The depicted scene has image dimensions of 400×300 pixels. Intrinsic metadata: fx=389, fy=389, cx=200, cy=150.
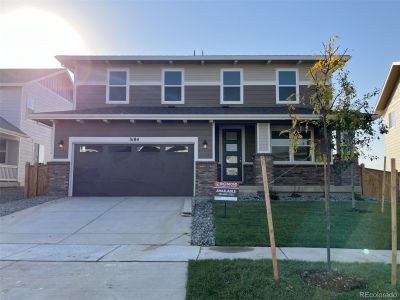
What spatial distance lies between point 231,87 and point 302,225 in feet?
31.3

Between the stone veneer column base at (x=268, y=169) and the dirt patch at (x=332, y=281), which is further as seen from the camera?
the stone veneer column base at (x=268, y=169)

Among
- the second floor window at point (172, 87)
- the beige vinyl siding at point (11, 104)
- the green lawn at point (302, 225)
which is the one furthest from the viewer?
the beige vinyl siding at point (11, 104)

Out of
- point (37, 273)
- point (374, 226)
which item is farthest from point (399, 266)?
point (37, 273)

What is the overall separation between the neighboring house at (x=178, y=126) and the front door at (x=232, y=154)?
45 mm

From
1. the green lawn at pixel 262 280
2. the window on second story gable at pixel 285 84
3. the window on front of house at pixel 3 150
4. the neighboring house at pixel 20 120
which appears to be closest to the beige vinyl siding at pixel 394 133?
the window on second story gable at pixel 285 84

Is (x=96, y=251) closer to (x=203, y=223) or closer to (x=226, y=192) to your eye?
(x=203, y=223)

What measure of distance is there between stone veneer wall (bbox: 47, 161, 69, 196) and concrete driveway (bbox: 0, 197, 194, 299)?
1.95m

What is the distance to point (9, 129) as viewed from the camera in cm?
2123

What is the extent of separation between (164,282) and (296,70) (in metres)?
14.5

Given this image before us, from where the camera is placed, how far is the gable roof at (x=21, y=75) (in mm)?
23375

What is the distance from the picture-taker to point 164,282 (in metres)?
5.83

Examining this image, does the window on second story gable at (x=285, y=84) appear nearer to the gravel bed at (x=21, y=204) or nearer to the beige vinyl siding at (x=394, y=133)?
the beige vinyl siding at (x=394, y=133)

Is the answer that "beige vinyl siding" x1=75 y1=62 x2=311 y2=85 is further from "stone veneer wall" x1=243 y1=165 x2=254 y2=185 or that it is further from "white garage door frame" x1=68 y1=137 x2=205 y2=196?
"stone veneer wall" x1=243 y1=165 x2=254 y2=185

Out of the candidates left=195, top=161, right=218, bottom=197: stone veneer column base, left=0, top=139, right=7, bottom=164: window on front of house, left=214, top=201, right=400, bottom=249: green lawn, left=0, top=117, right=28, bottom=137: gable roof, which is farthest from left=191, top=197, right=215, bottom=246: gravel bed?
left=0, top=139, right=7, bottom=164: window on front of house
